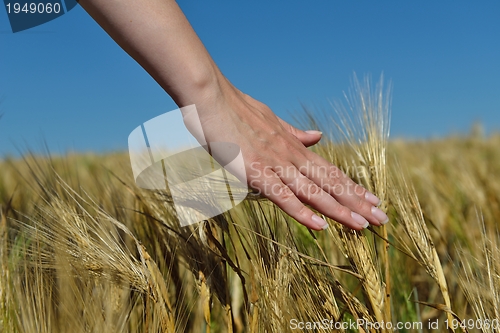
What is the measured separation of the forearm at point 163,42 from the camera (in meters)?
0.72

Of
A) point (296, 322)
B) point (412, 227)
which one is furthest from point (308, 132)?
point (296, 322)

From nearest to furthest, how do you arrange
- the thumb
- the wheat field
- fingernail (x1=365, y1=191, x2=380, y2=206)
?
the wheat field → fingernail (x1=365, y1=191, x2=380, y2=206) → the thumb

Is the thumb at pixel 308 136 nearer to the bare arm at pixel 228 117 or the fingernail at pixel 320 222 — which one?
the bare arm at pixel 228 117

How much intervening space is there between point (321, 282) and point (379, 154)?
26 centimetres

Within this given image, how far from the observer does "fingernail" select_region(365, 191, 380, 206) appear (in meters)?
0.81

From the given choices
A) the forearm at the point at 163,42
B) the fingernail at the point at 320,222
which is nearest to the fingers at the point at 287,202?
the fingernail at the point at 320,222

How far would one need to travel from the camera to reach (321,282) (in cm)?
76

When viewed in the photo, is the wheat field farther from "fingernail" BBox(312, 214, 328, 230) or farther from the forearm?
the forearm

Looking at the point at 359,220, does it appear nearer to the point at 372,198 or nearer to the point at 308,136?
the point at 372,198

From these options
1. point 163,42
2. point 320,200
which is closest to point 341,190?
point 320,200

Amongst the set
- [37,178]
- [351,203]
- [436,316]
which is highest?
[37,178]

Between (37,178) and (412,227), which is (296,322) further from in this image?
(37,178)

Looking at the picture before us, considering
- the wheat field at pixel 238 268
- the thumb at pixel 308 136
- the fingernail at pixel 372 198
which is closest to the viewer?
the wheat field at pixel 238 268

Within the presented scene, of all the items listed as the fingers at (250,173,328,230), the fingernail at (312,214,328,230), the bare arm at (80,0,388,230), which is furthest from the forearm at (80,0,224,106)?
the fingernail at (312,214,328,230)
